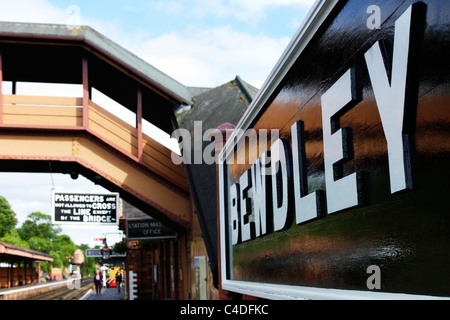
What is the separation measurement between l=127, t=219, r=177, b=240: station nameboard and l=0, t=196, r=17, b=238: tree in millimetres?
79818

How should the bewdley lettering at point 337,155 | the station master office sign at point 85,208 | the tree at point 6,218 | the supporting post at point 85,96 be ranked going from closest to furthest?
the bewdley lettering at point 337,155 → the supporting post at point 85,96 → the station master office sign at point 85,208 → the tree at point 6,218

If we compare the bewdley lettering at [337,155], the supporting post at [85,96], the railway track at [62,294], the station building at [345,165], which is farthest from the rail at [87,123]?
the railway track at [62,294]

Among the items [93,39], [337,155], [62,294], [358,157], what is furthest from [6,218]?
[358,157]

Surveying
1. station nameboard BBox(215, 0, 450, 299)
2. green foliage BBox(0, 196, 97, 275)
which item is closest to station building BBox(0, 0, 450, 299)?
station nameboard BBox(215, 0, 450, 299)

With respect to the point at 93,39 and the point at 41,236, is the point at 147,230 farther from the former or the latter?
the point at 41,236

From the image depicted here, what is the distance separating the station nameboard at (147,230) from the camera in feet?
54.7

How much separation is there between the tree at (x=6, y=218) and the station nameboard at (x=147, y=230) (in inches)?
3142

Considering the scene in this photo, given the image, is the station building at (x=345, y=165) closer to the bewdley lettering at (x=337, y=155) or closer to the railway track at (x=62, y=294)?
the bewdley lettering at (x=337, y=155)

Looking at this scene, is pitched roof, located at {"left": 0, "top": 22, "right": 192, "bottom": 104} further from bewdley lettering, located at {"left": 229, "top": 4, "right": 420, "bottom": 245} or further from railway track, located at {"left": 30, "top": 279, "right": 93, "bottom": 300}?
railway track, located at {"left": 30, "top": 279, "right": 93, "bottom": 300}

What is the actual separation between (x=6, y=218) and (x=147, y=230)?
272 ft

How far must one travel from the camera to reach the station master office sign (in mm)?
13117
